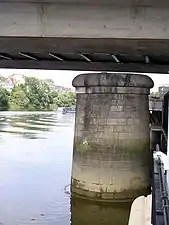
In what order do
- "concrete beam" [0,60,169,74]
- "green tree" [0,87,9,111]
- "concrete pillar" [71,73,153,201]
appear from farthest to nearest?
"green tree" [0,87,9,111], "concrete beam" [0,60,169,74], "concrete pillar" [71,73,153,201]

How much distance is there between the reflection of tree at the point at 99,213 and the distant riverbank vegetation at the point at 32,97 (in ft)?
230

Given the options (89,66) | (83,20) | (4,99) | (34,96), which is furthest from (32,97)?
(83,20)

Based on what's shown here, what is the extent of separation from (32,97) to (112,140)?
259 ft

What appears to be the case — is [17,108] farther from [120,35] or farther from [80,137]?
[120,35]

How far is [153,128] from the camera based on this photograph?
25.4 m

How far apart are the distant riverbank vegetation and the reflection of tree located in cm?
7012

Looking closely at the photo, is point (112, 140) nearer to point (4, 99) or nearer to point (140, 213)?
point (140, 213)

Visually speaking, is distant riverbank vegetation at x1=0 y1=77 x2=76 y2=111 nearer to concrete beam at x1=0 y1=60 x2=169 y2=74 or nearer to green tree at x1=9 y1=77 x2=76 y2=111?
green tree at x1=9 y1=77 x2=76 y2=111

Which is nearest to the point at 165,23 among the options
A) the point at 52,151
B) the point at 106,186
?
the point at 106,186

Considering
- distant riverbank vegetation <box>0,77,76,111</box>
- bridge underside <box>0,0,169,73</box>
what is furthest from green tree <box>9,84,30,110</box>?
bridge underside <box>0,0,169,73</box>

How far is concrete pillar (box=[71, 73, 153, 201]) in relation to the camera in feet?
46.9

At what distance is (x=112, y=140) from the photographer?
14.4 meters

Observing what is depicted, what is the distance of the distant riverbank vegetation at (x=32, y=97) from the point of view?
289ft

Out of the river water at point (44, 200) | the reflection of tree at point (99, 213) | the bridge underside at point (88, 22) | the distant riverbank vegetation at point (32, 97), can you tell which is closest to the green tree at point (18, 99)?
the distant riverbank vegetation at point (32, 97)
